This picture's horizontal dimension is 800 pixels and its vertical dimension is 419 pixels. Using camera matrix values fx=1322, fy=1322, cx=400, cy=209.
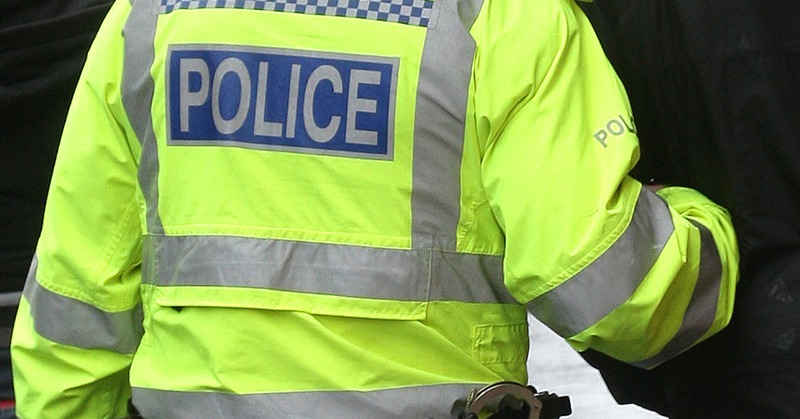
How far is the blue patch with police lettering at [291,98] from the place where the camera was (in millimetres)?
1714

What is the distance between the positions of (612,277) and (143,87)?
2.28 ft

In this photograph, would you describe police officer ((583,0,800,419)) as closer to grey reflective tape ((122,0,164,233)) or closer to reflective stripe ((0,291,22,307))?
grey reflective tape ((122,0,164,233))

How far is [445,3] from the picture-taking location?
1.71 m

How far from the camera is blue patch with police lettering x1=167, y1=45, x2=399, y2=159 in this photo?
67.5 inches

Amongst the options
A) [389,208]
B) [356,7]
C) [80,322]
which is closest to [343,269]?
[389,208]

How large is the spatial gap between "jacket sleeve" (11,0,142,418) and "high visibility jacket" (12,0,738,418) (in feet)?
0.21

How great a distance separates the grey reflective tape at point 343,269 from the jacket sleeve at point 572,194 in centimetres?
8

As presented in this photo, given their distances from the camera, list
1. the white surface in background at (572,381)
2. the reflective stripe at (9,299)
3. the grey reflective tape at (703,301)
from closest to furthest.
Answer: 1. the grey reflective tape at (703,301)
2. the reflective stripe at (9,299)
3. the white surface in background at (572,381)

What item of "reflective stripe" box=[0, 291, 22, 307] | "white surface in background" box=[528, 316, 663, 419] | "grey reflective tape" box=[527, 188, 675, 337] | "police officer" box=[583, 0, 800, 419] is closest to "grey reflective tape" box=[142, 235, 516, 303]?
"grey reflective tape" box=[527, 188, 675, 337]

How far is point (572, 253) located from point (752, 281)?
1.20ft

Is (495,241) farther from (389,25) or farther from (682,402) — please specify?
(682,402)

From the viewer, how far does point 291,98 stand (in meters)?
1.74

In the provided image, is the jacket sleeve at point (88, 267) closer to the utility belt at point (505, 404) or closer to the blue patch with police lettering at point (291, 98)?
the blue patch with police lettering at point (291, 98)

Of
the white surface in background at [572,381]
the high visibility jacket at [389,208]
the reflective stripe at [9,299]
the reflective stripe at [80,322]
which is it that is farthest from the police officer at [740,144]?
the white surface in background at [572,381]
